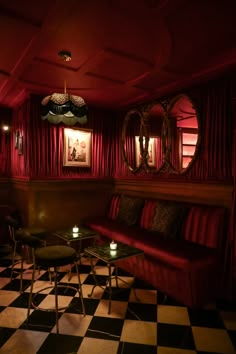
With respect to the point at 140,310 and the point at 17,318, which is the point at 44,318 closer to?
the point at 17,318

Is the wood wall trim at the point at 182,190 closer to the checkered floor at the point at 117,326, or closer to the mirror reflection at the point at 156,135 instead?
the mirror reflection at the point at 156,135

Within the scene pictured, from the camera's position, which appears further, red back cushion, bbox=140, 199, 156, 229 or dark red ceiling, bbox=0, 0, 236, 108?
red back cushion, bbox=140, 199, 156, 229

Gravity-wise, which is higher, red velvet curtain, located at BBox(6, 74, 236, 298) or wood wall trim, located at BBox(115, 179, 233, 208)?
red velvet curtain, located at BBox(6, 74, 236, 298)

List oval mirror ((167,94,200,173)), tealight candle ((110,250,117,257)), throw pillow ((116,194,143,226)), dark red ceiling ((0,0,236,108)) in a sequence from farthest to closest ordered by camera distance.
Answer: throw pillow ((116,194,143,226)), oval mirror ((167,94,200,173)), tealight candle ((110,250,117,257)), dark red ceiling ((0,0,236,108))

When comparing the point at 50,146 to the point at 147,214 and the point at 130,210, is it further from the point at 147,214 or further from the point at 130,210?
the point at 147,214

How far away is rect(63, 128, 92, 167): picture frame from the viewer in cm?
454

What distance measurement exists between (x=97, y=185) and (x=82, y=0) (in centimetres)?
343

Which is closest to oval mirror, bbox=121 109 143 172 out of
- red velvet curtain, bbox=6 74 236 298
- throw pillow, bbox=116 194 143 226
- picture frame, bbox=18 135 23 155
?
red velvet curtain, bbox=6 74 236 298

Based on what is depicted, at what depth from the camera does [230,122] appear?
2967 mm

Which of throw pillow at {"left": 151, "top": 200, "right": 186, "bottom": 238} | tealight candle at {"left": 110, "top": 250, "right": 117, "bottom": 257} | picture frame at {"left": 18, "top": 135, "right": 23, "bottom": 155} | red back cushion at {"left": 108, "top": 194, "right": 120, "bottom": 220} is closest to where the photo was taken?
tealight candle at {"left": 110, "top": 250, "right": 117, "bottom": 257}

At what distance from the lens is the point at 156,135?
4184 millimetres

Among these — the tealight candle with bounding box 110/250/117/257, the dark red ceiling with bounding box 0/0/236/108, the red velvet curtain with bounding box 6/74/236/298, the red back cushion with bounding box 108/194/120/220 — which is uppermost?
the dark red ceiling with bounding box 0/0/236/108

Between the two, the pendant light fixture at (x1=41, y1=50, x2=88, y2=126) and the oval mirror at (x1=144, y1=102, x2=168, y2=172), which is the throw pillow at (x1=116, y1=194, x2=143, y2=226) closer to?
the oval mirror at (x1=144, y1=102, x2=168, y2=172)

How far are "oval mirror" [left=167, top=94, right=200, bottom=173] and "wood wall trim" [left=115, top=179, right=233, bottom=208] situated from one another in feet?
0.98
